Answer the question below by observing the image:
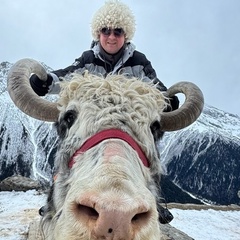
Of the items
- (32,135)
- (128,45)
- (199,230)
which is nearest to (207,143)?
(32,135)

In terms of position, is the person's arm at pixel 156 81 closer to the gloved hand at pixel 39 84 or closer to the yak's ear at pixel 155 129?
the yak's ear at pixel 155 129

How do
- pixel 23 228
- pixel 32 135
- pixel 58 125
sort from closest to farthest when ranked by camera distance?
1. pixel 58 125
2. pixel 23 228
3. pixel 32 135

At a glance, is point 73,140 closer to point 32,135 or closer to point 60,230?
point 60,230

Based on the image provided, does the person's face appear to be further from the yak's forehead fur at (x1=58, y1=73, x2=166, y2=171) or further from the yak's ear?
the yak's ear

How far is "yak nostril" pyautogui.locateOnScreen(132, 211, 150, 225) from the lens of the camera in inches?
103

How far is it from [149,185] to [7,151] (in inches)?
3368

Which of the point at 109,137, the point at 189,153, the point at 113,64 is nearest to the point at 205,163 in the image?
the point at 189,153

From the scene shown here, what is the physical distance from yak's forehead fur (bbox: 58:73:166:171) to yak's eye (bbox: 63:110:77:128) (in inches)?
1.6

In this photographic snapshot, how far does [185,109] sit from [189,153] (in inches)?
3861

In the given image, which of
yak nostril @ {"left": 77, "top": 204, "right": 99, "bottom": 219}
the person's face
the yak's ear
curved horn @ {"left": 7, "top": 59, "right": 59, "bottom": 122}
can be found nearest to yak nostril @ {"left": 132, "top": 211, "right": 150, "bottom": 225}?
yak nostril @ {"left": 77, "top": 204, "right": 99, "bottom": 219}

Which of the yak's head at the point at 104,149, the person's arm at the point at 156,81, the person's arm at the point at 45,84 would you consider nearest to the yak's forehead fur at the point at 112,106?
the yak's head at the point at 104,149

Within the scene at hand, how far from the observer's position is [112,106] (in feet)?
12.5

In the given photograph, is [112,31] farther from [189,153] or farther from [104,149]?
[189,153]

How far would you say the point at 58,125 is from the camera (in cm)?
445
